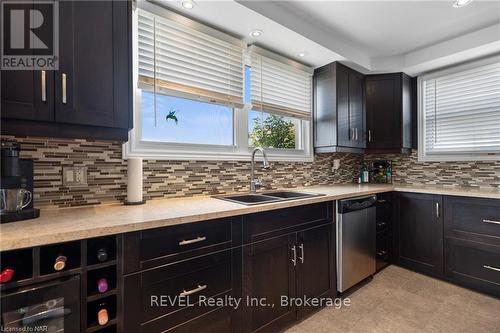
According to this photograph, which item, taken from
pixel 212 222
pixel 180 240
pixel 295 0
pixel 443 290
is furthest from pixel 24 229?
pixel 443 290

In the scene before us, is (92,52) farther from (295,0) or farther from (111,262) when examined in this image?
(295,0)

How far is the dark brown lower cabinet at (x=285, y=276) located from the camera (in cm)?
152

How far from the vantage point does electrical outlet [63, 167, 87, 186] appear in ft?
4.68

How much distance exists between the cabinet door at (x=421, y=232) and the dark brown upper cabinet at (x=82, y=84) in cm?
289

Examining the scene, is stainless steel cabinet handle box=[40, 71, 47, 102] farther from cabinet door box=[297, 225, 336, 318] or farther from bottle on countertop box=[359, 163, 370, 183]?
bottle on countertop box=[359, 163, 370, 183]

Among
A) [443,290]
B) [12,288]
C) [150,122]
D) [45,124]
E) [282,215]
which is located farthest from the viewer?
[443,290]

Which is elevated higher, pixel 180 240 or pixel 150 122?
pixel 150 122

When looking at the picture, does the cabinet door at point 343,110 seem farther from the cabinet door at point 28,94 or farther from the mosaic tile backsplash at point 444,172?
the cabinet door at point 28,94

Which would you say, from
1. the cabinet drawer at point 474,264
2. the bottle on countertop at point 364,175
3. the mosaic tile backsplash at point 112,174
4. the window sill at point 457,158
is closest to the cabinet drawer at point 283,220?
the mosaic tile backsplash at point 112,174

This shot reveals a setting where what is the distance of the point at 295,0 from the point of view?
6.35ft

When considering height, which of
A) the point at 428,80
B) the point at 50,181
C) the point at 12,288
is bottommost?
the point at 12,288

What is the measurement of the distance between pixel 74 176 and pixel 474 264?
3375 mm

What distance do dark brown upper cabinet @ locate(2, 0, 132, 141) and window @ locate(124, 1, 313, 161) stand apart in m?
0.38

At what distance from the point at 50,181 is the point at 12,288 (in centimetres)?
72
